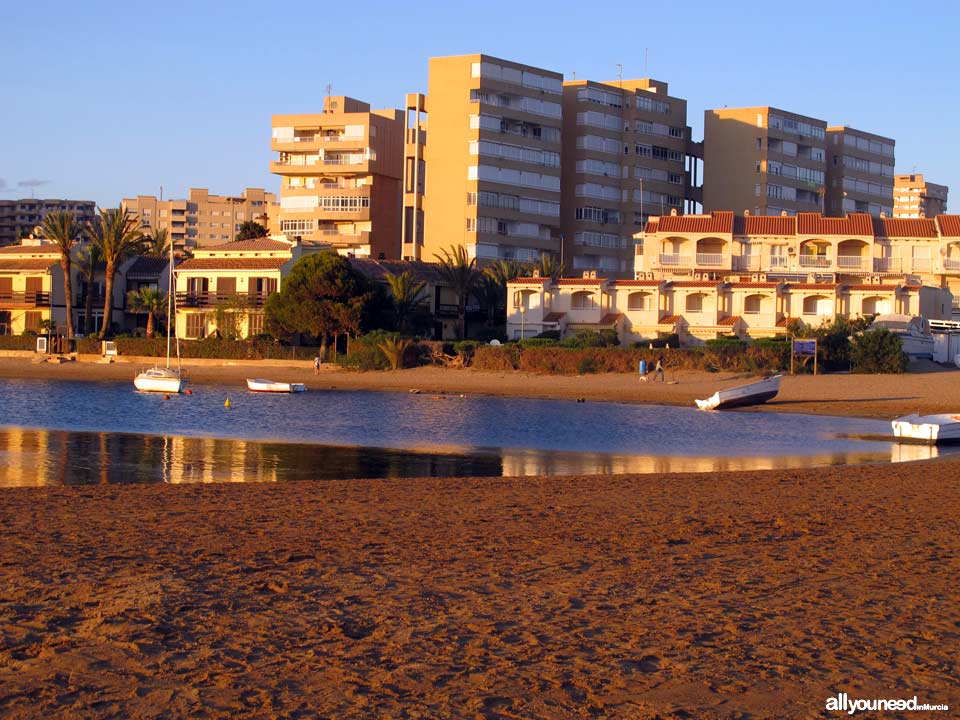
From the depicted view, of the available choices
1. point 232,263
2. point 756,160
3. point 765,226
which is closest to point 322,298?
point 232,263

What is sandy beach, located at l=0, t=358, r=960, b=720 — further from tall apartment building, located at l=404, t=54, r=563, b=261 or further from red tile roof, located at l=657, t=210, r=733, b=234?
tall apartment building, located at l=404, t=54, r=563, b=261

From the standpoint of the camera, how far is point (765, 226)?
308 ft

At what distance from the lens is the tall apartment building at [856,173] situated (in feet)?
432

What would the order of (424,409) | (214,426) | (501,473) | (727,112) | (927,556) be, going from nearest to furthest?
(927,556) < (501,473) < (214,426) < (424,409) < (727,112)

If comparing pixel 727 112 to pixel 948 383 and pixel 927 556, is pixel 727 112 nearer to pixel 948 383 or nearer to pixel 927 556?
pixel 948 383

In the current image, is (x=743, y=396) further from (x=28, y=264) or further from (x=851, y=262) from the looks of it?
(x=28, y=264)

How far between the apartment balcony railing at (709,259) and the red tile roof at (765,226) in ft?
8.14

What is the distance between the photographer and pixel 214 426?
40.1 metres

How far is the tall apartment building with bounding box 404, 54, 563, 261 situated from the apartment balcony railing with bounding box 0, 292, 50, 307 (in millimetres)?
34741

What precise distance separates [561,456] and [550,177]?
82.6m

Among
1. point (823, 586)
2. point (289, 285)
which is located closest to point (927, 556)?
point (823, 586)

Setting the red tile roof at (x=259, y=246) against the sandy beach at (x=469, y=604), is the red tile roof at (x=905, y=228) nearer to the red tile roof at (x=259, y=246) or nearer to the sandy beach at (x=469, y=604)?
the red tile roof at (x=259, y=246)

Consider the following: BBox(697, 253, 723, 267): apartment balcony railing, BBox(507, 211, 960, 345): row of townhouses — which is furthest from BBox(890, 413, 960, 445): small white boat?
BBox(697, 253, 723, 267): apartment balcony railing

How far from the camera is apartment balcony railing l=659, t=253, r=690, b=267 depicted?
305ft
